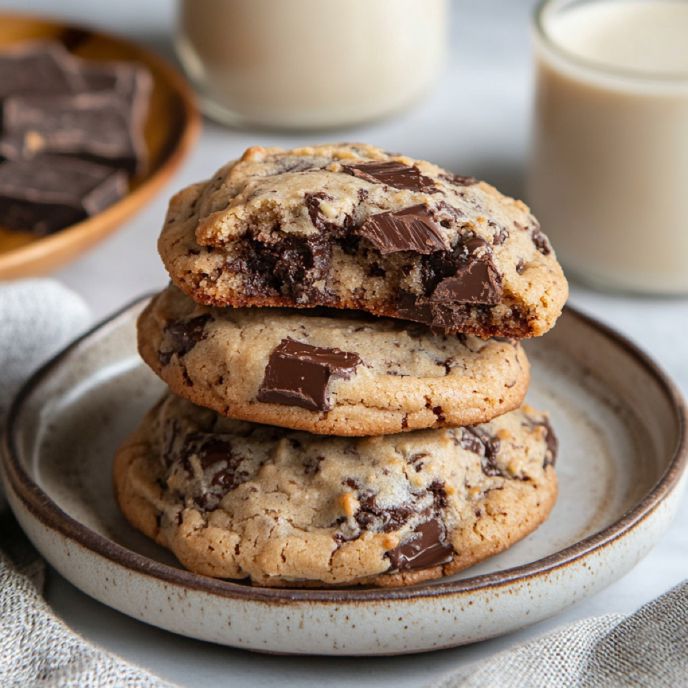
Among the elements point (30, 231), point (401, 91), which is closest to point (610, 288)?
point (401, 91)

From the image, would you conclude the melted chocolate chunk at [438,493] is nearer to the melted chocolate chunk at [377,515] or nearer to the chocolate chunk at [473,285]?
the melted chocolate chunk at [377,515]

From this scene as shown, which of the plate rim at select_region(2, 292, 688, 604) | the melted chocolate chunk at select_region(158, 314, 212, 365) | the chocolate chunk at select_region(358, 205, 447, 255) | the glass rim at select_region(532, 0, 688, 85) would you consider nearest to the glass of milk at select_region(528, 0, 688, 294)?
the glass rim at select_region(532, 0, 688, 85)

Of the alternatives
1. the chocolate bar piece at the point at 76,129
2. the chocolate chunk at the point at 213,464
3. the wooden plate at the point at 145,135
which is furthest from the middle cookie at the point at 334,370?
the chocolate bar piece at the point at 76,129

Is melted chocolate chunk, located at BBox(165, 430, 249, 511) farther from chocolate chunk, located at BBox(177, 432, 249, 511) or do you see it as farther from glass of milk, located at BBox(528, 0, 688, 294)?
glass of milk, located at BBox(528, 0, 688, 294)

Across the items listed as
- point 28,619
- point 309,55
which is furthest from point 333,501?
point 309,55

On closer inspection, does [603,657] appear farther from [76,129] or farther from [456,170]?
[76,129]
